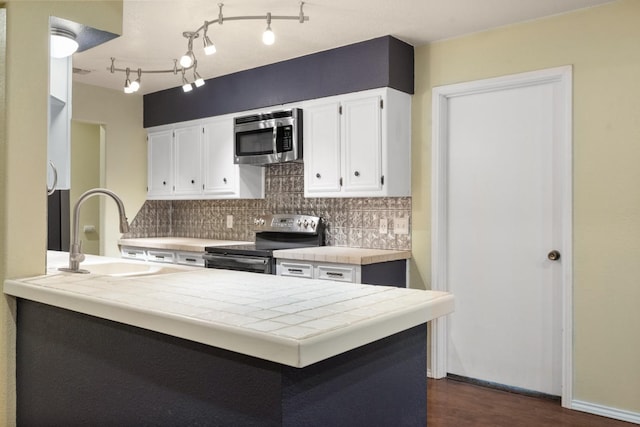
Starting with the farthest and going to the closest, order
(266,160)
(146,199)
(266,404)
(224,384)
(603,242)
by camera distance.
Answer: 1. (146,199)
2. (266,160)
3. (603,242)
4. (224,384)
5. (266,404)

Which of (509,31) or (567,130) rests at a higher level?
(509,31)

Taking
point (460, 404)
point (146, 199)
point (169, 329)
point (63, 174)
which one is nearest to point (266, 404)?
point (169, 329)

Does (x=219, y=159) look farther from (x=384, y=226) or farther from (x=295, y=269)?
(x=384, y=226)

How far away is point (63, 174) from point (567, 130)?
2.90 meters

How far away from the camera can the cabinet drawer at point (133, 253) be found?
5086 mm

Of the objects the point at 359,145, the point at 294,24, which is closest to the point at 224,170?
the point at 359,145

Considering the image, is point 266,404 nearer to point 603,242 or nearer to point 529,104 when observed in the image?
point 603,242

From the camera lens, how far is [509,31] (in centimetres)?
337

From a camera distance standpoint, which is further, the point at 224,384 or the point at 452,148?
the point at 452,148

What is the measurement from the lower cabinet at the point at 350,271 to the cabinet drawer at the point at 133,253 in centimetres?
192

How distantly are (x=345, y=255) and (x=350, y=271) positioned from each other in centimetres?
11

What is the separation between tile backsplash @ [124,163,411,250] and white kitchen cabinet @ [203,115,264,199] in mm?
161

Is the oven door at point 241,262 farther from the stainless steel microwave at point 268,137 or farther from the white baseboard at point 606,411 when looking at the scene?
the white baseboard at point 606,411

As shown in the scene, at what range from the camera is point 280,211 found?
4680mm
